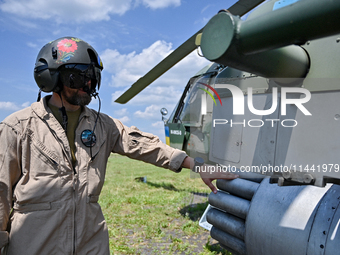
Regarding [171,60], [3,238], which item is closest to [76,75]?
[3,238]

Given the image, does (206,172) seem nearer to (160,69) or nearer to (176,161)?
(176,161)

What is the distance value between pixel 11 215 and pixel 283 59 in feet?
6.29

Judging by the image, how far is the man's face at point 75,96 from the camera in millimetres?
2133

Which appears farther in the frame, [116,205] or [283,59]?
[116,205]

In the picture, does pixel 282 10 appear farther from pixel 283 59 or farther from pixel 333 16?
pixel 283 59

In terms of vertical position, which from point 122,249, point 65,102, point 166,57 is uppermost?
point 166,57

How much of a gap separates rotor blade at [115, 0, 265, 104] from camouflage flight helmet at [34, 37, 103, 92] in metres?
2.29

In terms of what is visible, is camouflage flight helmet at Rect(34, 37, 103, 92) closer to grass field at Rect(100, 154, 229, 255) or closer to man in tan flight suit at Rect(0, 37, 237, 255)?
man in tan flight suit at Rect(0, 37, 237, 255)

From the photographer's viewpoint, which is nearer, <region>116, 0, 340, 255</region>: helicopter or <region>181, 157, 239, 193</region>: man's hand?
<region>116, 0, 340, 255</region>: helicopter

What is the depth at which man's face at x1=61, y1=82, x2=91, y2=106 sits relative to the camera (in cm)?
213

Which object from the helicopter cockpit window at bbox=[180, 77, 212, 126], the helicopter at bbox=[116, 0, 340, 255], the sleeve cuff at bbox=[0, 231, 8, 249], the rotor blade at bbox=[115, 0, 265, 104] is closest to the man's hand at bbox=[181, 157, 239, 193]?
the helicopter at bbox=[116, 0, 340, 255]

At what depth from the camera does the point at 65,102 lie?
220 centimetres

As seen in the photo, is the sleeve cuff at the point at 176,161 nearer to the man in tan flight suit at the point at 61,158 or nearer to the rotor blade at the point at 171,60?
the man in tan flight suit at the point at 61,158

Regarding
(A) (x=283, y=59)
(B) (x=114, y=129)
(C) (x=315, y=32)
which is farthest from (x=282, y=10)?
(B) (x=114, y=129)
